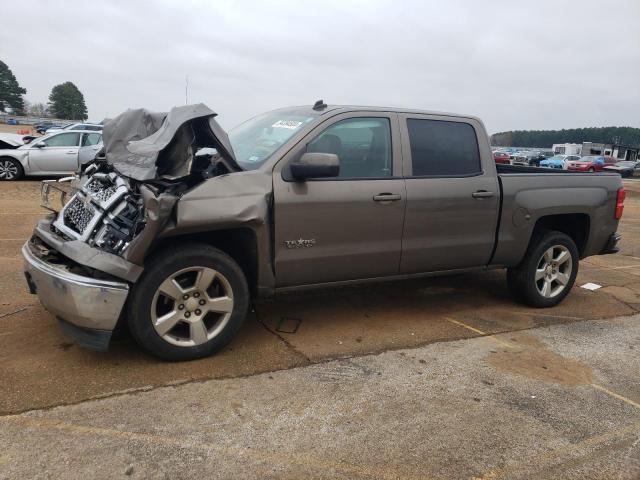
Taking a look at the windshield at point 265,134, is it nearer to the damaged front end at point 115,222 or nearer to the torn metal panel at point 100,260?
the damaged front end at point 115,222

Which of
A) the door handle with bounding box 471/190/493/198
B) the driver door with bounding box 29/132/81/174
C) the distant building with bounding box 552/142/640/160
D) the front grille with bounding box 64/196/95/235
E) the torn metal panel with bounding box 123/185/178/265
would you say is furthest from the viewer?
the distant building with bounding box 552/142/640/160

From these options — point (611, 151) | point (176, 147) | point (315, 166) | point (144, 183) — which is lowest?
point (144, 183)

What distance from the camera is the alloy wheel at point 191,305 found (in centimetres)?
359

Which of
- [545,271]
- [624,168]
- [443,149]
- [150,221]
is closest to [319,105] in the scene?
[443,149]

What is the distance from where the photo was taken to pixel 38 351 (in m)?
3.79

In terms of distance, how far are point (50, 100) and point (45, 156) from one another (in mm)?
105341

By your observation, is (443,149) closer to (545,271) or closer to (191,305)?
(545,271)

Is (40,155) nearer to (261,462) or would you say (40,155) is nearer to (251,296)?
(251,296)

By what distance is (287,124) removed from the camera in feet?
14.5

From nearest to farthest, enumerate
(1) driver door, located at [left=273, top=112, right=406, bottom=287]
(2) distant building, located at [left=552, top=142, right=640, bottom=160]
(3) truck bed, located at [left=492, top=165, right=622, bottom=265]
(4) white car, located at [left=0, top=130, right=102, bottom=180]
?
(1) driver door, located at [left=273, top=112, right=406, bottom=287] → (3) truck bed, located at [left=492, top=165, right=622, bottom=265] → (4) white car, located at [left=0, top=130, right=102, bottom=180] → (2) distant building, located at [left=552, top=142, right=640, bottom=160]

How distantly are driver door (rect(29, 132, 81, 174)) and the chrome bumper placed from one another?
39.4ft

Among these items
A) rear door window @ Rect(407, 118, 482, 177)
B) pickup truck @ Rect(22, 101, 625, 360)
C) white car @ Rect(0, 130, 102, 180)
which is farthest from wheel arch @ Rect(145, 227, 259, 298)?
white car @ Rect(0, 130, 102, 180)

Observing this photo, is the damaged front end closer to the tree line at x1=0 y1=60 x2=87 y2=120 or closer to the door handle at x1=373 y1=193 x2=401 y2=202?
the door handle at x1=373 y1=193 x2=401 y2=202

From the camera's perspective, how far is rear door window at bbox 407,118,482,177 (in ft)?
15.1
